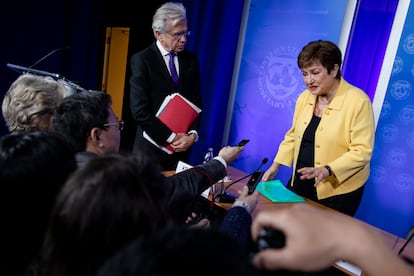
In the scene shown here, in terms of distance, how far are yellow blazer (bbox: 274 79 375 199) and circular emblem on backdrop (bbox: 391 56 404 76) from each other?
89 cm

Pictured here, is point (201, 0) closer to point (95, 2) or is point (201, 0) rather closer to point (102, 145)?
point (95, 2)

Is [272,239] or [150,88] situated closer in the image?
[272,239]

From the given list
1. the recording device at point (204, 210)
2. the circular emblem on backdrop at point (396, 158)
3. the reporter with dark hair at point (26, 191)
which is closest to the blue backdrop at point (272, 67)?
the circular emblem on backdrop at point (396, 158)

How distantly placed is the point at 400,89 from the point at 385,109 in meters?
0.19

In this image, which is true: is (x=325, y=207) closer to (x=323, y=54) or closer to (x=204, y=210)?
(x=204, y=210)

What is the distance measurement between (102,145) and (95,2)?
2740 millimetres

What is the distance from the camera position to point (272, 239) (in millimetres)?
410

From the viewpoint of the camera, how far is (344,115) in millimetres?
1750

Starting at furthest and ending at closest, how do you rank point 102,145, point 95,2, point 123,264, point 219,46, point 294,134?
1. point 219,46
2. point 95,2
3. point 294,134
4. point 102,145
5. point 123,264

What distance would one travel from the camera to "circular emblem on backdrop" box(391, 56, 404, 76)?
242 cm

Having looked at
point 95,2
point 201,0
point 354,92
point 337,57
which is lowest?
point 354,92

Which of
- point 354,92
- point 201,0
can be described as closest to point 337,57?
point 354,92

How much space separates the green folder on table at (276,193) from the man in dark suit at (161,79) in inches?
24.2

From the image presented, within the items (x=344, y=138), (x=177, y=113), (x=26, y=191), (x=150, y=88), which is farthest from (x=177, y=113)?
(x=26, y=191)
